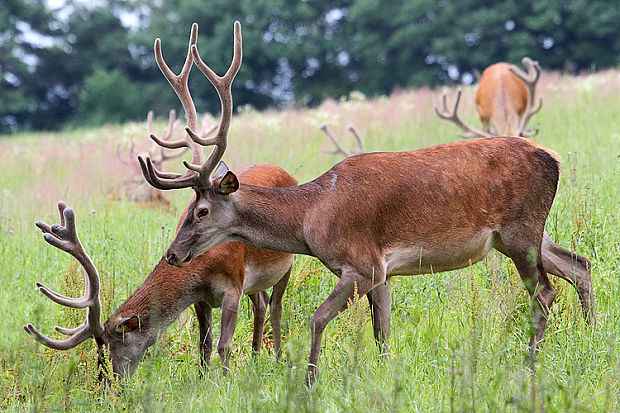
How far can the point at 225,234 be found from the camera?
13.3 ft

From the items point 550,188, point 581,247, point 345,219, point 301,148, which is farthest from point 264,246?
point 301,148

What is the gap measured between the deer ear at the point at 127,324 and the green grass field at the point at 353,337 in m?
0.24

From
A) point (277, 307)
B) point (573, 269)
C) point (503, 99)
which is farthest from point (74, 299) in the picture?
point (503, 99)

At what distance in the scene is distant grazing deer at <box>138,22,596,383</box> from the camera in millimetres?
3992

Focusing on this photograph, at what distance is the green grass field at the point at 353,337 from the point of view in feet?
11.0

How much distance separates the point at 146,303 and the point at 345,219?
1.27 meters

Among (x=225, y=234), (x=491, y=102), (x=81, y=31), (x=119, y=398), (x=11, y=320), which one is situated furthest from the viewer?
(x=81, y=31)

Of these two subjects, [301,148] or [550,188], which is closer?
[550,188]

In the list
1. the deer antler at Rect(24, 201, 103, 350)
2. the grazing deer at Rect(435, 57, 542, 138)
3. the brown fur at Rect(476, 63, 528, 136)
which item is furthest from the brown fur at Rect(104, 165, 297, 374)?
the brown fur at Rect(476, 63, 528, 136)

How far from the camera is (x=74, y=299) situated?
Answer: 4.17 metres

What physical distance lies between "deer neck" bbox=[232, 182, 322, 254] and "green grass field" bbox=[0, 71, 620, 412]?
1.64 feet

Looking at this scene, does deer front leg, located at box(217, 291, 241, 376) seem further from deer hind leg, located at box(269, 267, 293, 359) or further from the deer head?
deer hind leg, located at box(269, 267, 293, 359)

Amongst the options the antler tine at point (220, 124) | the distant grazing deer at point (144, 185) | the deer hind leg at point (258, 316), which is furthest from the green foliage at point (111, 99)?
the antler tine at point (220, 124)

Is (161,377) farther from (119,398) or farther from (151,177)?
(151,177)
